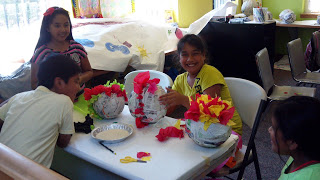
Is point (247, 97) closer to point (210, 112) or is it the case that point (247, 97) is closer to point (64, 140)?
point (210, 112)

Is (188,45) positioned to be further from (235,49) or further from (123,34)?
(235,49)

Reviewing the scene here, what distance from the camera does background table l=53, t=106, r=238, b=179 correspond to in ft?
3.55

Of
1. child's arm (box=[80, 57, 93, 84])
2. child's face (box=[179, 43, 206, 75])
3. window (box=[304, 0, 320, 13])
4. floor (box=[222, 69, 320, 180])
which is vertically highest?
window (box=[304, 0, 320, 13])

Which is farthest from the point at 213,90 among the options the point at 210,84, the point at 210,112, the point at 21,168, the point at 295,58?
the point at 295,58

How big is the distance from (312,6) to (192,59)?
4113mm

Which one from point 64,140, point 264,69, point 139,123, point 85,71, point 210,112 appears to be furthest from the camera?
point 264,69

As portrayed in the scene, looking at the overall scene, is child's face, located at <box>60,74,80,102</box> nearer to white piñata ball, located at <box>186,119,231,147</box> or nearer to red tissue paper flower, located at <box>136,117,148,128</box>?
red tissue paper flower, located at <box>136,117,148,128</box>

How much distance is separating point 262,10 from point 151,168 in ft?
9.71

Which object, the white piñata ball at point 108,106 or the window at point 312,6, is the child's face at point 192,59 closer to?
the white piñata ball at point 108,106

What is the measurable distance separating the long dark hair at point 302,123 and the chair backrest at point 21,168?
29.6 inches

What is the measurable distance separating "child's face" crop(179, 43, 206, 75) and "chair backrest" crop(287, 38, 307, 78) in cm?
144

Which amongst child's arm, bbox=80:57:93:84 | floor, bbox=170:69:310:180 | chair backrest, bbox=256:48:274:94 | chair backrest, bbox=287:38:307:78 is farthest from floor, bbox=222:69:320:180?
child's arm, bbox=80:57:93:84

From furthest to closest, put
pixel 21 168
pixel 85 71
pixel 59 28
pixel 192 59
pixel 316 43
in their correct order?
1. pixel 316 43
2. pixel 85 71
3. pixel 59 28
4. pixel 192 59
5. pixel 21 168

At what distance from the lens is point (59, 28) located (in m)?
1.96
